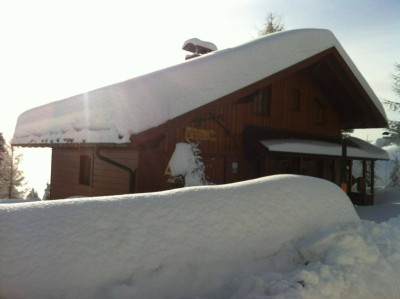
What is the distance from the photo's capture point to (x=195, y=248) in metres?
3.51

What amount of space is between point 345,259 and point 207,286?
1565 mm

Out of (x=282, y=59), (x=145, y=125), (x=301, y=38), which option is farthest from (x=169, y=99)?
(x=301, y=38)

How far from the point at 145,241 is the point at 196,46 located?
40.8 ft

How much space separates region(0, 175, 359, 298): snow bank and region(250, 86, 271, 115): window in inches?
314

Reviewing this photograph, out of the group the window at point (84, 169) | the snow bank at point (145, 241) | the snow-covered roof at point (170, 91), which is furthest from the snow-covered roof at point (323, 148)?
the snow bank at point (145, 241)

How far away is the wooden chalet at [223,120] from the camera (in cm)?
837

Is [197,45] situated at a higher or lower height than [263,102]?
higher

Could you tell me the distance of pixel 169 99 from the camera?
8.20m

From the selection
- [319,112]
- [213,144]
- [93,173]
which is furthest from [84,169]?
[319,112]

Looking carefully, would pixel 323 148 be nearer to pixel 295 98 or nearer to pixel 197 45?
pixel 295 98

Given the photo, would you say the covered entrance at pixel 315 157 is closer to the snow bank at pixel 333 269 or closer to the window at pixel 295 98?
the window at pixel 295 98

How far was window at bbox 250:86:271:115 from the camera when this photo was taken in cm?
1216

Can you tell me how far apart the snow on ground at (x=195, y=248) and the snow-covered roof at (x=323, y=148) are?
6.00 m

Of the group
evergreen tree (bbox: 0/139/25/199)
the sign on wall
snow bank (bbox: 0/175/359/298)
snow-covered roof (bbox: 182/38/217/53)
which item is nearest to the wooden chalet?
the sign on wall
